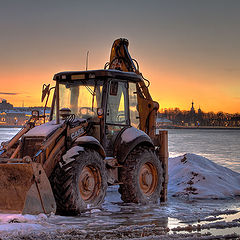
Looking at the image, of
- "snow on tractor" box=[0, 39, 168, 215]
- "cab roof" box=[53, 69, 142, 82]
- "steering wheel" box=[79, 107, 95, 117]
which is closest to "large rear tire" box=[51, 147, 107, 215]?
"snow on tractor" box=[0, 39, 168, 215]

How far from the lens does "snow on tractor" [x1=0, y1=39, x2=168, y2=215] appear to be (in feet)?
28.2

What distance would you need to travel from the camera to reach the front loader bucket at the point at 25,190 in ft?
27.5

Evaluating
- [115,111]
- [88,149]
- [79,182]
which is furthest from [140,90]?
[79,182]

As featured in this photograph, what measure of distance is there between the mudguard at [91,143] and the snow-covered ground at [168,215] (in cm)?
117

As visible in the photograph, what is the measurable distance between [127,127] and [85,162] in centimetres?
223

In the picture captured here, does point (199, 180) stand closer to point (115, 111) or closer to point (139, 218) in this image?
point (115, 111)

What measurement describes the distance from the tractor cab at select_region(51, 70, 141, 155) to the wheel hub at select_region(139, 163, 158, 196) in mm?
1049

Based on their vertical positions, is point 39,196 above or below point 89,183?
below

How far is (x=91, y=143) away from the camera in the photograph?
9633 millimetres

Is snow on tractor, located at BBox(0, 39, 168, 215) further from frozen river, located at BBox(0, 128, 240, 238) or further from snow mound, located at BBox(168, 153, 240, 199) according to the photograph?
snow mound, located at BBox(168, 153, 240, 199)

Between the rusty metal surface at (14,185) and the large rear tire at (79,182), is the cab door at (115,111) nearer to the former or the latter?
the large rear tire at (79,182)

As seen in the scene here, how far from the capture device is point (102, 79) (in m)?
10.7

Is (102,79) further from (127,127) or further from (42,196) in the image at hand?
(42,196)

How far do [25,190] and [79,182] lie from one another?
1271 mm
